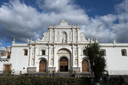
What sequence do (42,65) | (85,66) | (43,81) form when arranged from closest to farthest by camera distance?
(43,81), (85,66), (42,65)

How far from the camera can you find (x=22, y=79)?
16797mm

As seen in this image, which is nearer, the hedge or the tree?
the tree

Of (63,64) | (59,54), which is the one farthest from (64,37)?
(63,64)

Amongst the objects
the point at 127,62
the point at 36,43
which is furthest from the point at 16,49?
the point at 127,62

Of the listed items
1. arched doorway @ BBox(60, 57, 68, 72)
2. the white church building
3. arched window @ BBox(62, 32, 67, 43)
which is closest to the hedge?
the white church building

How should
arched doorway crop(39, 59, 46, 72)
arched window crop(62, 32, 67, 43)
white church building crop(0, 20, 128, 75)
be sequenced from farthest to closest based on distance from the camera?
arched window crop(62, 32, 67, 43) < arched doorway crop(39, 59, 46, 72) < white church building crop(0, 20, 128, 75)

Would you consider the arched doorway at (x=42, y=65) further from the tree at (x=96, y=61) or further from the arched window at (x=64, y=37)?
the tree at (x=96, y=61)

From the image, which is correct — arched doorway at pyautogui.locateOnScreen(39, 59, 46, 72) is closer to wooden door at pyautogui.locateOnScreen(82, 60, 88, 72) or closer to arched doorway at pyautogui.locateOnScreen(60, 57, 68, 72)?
arched doorway at pyautogui.locateOnScreen(60, 57, 68, 72)

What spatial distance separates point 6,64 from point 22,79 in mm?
17509

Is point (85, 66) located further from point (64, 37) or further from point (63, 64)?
point (64, 37)

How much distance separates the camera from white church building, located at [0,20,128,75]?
1220 inches

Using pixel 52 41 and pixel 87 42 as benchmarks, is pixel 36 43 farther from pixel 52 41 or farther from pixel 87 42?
pixel 87 42

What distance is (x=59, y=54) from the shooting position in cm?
3262

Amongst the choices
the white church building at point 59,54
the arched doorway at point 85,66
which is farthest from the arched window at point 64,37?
the arched doorway at point 85,66
